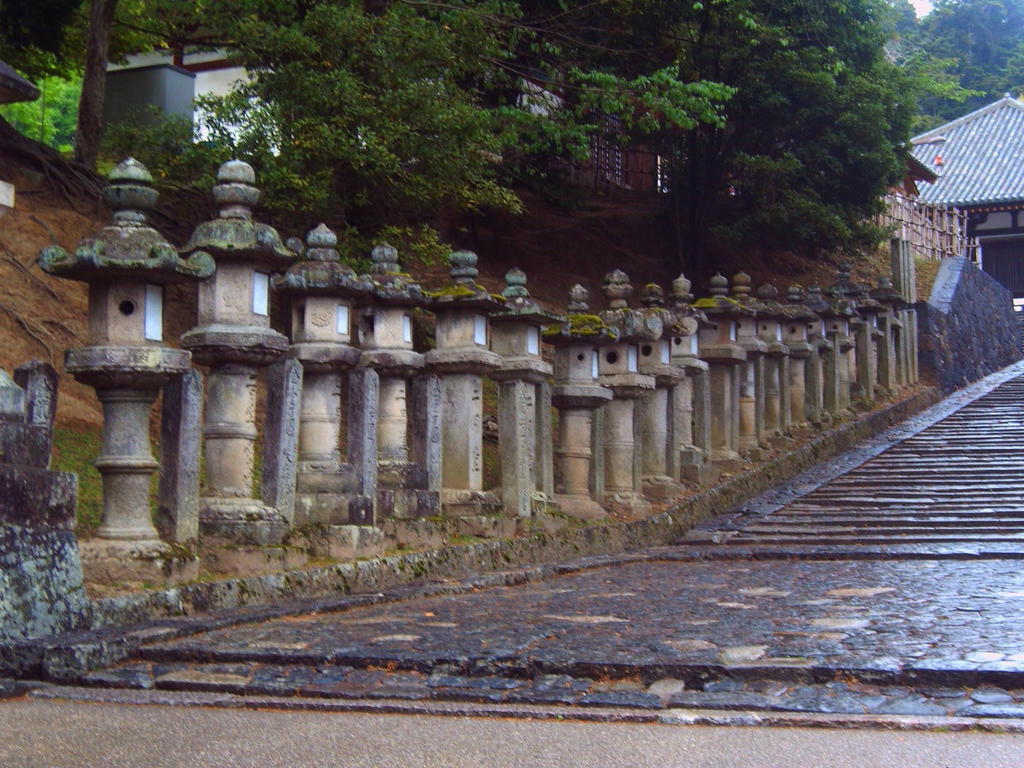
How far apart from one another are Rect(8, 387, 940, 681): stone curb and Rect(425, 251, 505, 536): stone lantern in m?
0.50

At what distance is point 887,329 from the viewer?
24.0 metres

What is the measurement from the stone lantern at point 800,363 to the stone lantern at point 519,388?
7680 mm

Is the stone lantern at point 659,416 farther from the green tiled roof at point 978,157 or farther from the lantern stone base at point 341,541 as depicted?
the green tiled roof at point 978,157

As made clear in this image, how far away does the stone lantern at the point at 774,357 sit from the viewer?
58.5 feet

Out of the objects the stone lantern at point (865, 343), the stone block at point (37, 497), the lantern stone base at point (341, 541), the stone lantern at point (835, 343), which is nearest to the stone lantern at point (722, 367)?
the stone lantern at point (835, 343)

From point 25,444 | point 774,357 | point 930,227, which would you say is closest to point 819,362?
point 774,357

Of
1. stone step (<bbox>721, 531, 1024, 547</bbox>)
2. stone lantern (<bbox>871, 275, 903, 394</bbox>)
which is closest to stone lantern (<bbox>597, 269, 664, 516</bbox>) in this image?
stone step (<bbox>721, 531, 1024, 547</bbox>)

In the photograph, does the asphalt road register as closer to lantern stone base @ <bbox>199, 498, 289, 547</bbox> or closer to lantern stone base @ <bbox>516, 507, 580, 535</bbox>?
lantern stone base @ <bbox>199, 498, 289, 547</bbox>

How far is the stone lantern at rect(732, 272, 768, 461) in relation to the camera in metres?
17.0

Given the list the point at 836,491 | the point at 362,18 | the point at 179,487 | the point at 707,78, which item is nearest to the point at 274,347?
the point at 179,487

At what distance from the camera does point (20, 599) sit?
6.08 meters

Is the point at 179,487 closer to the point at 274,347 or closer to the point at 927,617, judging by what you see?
the point at 274,347

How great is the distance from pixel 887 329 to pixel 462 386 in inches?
596

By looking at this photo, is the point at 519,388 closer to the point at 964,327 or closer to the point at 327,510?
the point at 327,510
